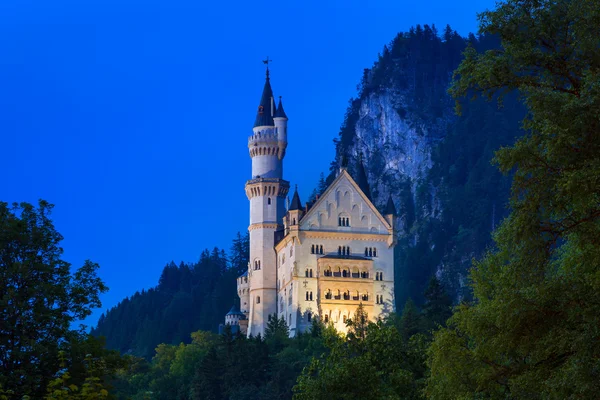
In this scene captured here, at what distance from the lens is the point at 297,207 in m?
132

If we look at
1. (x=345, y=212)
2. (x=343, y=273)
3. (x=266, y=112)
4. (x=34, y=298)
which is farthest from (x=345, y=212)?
(x=34, y=298)

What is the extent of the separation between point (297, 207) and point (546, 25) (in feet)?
326

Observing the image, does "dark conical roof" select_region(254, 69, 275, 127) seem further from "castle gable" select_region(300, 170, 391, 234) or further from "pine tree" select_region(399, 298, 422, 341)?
"pine tree" select_region(399, 298, 422, 341)

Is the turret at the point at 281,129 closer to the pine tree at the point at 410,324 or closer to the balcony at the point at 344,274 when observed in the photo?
the balcony at the point at 344,274

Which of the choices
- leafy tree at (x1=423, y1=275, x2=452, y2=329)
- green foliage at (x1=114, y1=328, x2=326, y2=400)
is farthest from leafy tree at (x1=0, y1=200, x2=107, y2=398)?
leafy tree at (x1=423, y1=275, x2=452, y2=329)

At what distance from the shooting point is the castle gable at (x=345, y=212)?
133 meters

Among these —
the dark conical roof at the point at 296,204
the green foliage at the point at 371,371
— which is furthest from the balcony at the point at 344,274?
the green foliage at the point at 371,371

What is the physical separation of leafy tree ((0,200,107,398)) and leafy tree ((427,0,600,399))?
45.4ft

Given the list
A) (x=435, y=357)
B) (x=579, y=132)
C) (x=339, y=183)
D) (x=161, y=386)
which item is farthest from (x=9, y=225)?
(x=339, y=183)

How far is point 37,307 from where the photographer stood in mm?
40844

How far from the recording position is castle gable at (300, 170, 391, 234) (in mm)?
132750

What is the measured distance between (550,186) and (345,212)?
10151 centimetres

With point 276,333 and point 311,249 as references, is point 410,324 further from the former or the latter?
point 311,249

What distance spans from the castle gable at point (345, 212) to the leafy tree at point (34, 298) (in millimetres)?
88832
